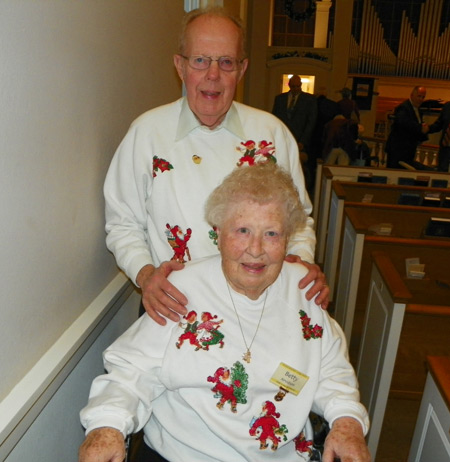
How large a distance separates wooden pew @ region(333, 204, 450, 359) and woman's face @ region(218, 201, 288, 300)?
2.02m

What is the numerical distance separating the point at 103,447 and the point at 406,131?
25.4ft

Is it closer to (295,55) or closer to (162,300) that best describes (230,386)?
(162,300)

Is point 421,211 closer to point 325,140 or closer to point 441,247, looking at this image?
point 441,247

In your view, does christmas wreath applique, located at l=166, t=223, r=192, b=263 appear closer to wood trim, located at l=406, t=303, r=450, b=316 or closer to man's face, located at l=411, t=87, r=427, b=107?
wood trim, located at l=406, t=303, r=450, b=316

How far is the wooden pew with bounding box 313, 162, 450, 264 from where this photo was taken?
548 centimetres

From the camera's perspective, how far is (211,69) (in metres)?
1.84

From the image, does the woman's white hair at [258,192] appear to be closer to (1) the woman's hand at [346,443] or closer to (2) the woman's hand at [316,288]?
(2) the woman's hand at [316,288]

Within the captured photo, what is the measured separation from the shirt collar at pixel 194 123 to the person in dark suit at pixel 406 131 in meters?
6.72

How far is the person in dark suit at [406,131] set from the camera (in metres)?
8.12

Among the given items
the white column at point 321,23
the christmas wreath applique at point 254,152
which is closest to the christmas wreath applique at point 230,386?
the christmas wreath applique at point 254,152

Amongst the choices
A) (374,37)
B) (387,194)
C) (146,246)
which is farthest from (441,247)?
(374,37)

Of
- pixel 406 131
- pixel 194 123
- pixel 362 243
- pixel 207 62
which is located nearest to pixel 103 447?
pixel 194 123

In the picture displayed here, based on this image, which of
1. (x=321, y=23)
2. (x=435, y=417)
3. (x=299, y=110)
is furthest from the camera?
(x=321, y=23)

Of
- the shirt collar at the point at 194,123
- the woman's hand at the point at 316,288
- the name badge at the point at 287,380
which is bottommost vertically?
the name badge at the point at 287,380
